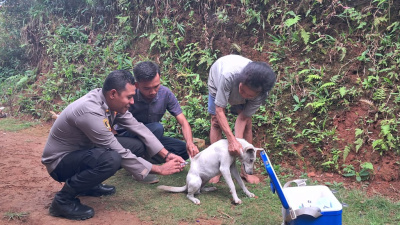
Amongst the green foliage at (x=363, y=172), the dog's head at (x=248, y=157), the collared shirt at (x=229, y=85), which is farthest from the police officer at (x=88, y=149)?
the green foliage at (x=363, y=172)

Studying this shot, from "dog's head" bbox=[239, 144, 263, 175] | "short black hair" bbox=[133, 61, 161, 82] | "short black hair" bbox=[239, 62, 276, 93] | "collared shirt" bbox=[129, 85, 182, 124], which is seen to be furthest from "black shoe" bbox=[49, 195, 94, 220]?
"short black hair" bbox=[239, 62, 276, 93]

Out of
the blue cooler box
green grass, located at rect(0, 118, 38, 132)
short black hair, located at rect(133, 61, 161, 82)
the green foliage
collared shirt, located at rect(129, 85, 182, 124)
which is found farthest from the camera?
green grass, located at rect(0, 118, 38, 132)

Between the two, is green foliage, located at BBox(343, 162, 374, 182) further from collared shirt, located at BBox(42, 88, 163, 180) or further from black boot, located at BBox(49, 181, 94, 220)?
black boot, located at BBox(49, 181, 94, 220)

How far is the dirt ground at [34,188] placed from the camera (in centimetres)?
416

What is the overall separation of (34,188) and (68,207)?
1.33m

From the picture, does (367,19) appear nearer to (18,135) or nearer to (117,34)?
(117,34)

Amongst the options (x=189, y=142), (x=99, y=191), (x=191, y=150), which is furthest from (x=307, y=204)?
(x=99, y=191)

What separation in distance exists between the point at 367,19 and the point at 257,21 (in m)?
2.16

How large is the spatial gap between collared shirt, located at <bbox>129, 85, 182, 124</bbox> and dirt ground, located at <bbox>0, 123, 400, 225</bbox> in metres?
1.36

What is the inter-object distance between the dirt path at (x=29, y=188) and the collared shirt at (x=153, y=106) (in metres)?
1.37

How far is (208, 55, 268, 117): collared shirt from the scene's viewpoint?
452 cm

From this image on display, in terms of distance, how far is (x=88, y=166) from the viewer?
408 centimetres

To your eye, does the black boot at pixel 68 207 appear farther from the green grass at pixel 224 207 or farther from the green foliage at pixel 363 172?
the green foliage at pixel 363 172

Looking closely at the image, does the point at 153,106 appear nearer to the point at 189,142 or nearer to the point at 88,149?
the point at 189,142
